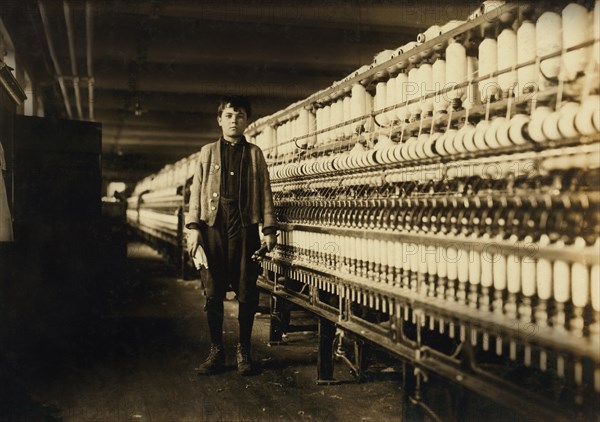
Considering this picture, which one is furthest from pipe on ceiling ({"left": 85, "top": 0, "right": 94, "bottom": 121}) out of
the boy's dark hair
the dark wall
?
the boy's dark hair

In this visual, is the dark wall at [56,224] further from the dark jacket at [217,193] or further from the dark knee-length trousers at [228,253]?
the dark jacket at [217,193]

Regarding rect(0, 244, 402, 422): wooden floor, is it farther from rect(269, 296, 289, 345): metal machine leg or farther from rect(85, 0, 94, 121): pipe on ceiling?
rect(85, 0, 94, 121): pipe on ceiling

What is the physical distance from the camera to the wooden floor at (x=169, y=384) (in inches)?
127

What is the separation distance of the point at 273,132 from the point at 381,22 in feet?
7.14

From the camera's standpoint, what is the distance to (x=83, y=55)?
770cm

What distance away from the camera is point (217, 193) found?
403 cm

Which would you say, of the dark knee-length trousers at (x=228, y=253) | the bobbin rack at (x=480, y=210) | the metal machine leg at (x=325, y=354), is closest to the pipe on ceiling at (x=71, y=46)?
the dark knee-length trousers at (x=228, y=253)

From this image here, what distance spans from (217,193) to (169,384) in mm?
1377

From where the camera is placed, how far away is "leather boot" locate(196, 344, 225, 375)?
13.0ft

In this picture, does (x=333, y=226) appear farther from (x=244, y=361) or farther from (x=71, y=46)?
(x=71, y=46)

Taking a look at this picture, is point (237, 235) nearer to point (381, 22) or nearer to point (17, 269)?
point (17, 269)

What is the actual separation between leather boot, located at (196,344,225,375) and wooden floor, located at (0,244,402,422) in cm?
6

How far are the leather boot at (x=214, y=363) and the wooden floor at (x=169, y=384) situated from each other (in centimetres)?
6

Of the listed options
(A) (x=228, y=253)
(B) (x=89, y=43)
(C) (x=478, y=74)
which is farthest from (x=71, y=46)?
(C) (x=478, y=74)
